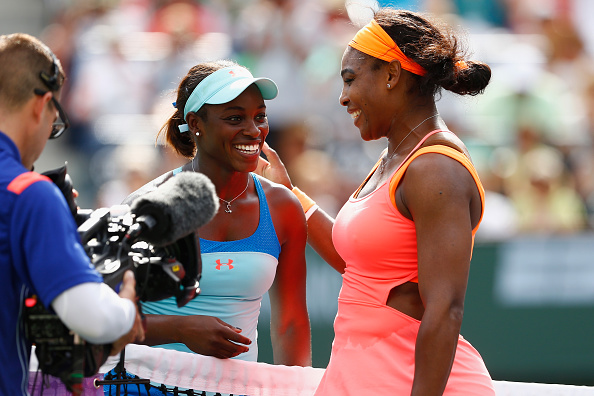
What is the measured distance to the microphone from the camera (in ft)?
7.35

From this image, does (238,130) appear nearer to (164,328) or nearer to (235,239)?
(235,239)

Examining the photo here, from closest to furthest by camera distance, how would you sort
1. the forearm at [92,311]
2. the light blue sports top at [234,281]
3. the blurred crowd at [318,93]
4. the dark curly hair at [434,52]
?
the forearm at [92,311], the dark curly hair at [434,52], the light blue sports top at [234,281], the blurred crowd at [318,93]

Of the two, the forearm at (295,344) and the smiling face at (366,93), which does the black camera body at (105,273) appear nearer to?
the smiling face at (366,93)

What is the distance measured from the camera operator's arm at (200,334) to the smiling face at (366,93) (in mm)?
914

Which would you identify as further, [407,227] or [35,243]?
[407,227]

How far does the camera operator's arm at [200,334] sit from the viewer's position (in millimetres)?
3100

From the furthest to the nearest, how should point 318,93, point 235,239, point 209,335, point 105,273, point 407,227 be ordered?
1. point 318,93
2. point 235,239
3. point 209,335
4. point 407,227
5. point 105,273

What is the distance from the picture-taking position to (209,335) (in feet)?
10.2

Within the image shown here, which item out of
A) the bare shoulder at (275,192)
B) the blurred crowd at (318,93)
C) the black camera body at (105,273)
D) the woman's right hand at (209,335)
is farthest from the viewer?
the blurred crowd at (318,93)

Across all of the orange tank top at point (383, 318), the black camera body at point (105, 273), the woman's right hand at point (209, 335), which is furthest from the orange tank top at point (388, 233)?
the woman's right hand at point (209, 335)

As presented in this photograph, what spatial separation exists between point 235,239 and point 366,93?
2.94ft

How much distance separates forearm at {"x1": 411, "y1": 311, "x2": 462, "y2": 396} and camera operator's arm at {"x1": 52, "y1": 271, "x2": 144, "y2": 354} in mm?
888

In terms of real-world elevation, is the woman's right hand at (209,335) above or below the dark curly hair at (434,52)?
below

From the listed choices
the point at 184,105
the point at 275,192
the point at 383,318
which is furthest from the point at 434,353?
the point at 184,105
